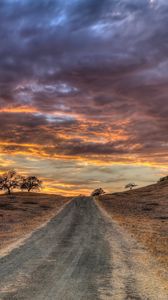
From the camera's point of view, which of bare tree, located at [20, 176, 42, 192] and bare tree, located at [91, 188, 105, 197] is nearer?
bare tree, located at [20, 176, 42, 192]

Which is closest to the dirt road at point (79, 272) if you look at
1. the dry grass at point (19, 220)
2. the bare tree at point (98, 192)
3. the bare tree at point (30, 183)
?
the dry grass at point (19, 220)

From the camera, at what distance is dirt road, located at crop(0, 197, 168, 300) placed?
10.3 meters

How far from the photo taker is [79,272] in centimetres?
1302

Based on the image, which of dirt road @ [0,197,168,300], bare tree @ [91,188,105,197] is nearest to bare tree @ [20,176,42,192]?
bare tree @ [91,188,105,197]

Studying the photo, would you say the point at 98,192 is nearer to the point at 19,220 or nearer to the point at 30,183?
the point at 30,183

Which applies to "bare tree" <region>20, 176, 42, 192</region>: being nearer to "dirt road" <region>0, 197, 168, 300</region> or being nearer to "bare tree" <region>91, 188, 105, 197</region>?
"bare tree" <region>91, 188, 105, 197</region>

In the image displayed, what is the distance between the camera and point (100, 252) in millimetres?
17391

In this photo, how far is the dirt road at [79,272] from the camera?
10320 mm

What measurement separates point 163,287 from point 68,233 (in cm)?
1401

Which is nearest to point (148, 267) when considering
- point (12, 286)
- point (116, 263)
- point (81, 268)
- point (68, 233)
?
point (116, 263)

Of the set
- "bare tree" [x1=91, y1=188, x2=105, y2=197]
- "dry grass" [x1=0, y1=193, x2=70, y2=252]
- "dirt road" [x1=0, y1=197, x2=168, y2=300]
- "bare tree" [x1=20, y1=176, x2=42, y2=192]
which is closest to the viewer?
"dirt road" [x1=0, y1=197, x2=168, y2=300]

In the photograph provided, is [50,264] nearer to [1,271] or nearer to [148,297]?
[1,271]

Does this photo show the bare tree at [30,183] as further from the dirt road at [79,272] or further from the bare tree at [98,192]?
the dirt road at [79,272]

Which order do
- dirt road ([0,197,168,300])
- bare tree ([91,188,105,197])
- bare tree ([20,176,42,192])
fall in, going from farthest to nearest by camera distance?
bare tree ([91,188,105,197]), bare tree ([20,176,42,192]), dirt road ([0,197,168,300])
